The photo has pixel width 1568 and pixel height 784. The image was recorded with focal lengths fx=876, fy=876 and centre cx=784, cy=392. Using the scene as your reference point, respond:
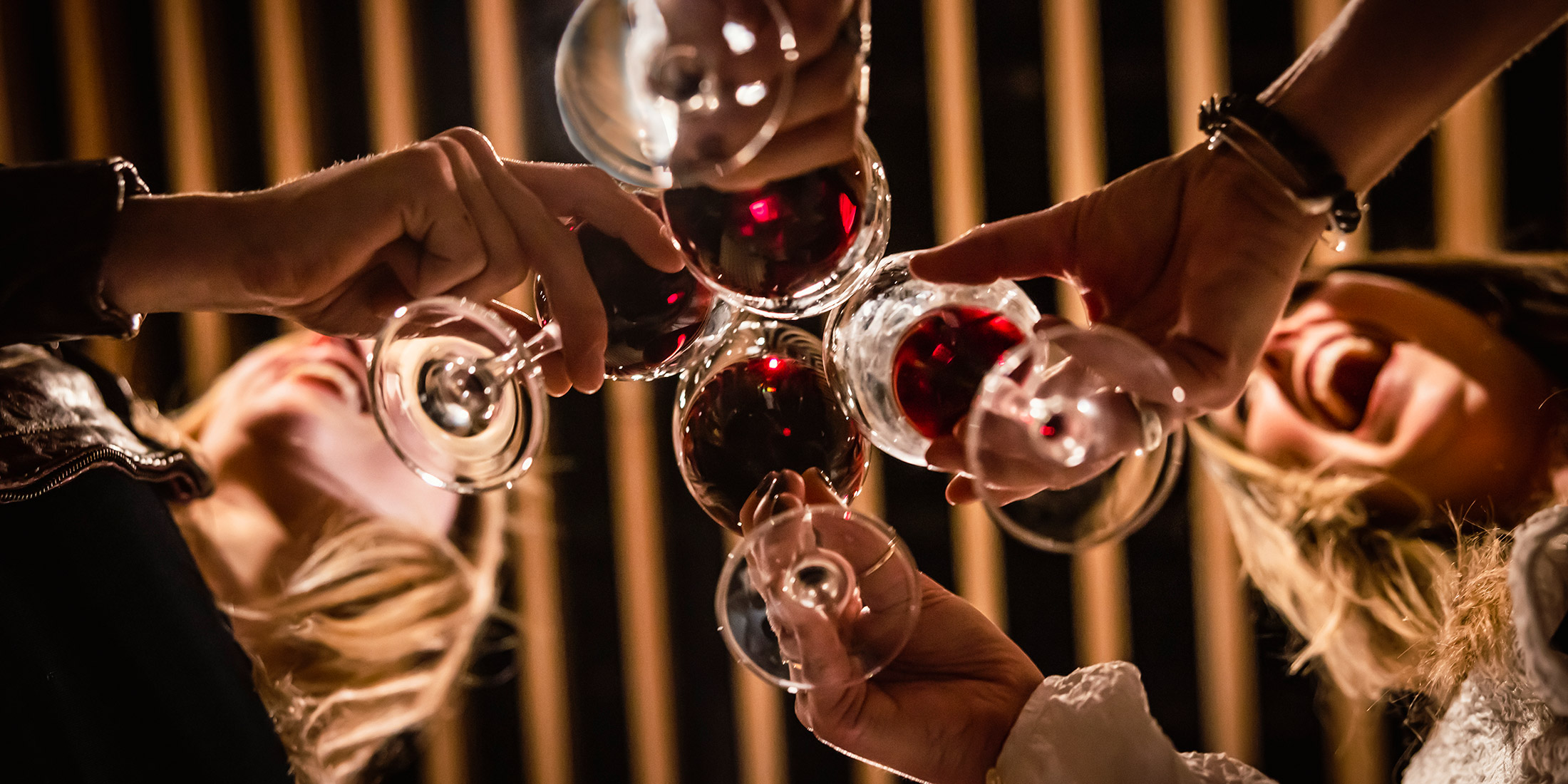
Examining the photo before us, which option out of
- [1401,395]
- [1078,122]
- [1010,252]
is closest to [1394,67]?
[1010,252]

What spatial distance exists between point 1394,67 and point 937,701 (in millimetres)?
755

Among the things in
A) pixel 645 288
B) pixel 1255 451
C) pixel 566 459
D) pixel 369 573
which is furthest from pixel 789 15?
pixel 566 459

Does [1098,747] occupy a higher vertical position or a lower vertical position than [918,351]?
lower

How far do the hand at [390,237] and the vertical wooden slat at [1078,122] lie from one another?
1628mm

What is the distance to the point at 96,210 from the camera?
0.72m

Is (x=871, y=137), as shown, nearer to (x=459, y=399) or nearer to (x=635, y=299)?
(x=635, y=299)

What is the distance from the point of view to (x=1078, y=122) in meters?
2.19

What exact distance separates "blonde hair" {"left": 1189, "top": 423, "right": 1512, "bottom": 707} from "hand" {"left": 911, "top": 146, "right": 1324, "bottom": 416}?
93 cm

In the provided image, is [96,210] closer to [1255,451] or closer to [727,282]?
[727,282]

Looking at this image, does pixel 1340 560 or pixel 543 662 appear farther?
pixel 543 662

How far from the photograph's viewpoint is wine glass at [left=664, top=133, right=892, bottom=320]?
2.23 feet

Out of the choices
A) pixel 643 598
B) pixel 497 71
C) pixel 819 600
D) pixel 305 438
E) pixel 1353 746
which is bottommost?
pixel 1353 746

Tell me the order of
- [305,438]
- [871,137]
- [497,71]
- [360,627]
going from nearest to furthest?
[305,438]
[360,627]
[871,137]
[497,71]

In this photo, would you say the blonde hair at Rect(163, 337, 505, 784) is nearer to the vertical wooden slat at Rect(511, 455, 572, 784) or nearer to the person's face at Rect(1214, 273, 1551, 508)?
the vertical wooden slat at Rect(511, 455, 572, 784)
